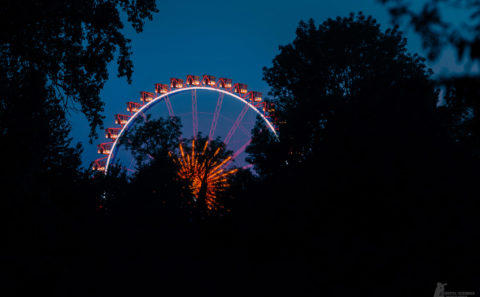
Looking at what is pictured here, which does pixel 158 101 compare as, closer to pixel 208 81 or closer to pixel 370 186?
pixel 208 81

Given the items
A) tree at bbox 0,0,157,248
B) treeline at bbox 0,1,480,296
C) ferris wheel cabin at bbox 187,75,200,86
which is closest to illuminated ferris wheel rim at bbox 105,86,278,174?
ferris wheel cabin at bbox 187,75,200,86

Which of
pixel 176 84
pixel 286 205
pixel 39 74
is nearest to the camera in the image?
pixel 39 74

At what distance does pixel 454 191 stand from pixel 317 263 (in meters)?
4.23

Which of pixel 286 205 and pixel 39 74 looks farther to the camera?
pixel 286 205

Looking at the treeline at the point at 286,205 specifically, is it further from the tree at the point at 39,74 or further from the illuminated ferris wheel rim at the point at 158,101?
the illuminated ferris wheel rim at the point at 158,101

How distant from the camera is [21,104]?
9797 mm

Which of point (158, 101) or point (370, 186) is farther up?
point (158, 101)

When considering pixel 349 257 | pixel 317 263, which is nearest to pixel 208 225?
pixel 317 263

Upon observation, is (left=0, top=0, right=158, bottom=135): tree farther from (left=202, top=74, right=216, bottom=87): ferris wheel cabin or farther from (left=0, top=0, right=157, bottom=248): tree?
(left=202, top=74, right=216, bottom=87): ferris wheel cabin

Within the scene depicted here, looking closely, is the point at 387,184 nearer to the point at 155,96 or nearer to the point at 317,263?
the point at 317,263

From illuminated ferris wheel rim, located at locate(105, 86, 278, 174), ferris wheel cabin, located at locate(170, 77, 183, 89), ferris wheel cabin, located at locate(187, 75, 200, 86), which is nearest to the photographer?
illuminated ferris wheel rim, located at locate(105, 86, 278, 174)

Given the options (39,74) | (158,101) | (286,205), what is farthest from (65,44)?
(158,101)

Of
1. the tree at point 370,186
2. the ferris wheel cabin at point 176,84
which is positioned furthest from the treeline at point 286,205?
the ferris wheel cabin at point 176,84

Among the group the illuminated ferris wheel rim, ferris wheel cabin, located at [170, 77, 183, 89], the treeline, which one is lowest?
the treeline
